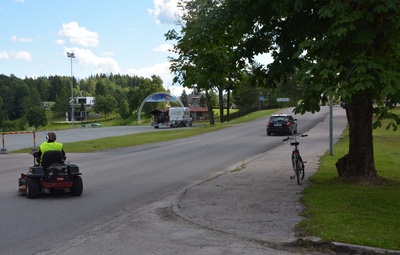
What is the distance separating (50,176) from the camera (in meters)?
10.7

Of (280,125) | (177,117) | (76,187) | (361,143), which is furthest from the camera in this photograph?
(177,117)

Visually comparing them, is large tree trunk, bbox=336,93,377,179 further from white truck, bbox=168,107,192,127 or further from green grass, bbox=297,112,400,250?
white truck, bbox=168,107,192,127

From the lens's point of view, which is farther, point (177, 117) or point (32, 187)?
point (177, 117)

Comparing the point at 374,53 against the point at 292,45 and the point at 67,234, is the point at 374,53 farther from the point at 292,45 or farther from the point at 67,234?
the point at 67,234

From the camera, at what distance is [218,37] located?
39.7 feet

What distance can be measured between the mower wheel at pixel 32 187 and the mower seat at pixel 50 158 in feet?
1.23

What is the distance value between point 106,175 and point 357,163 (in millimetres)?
7873

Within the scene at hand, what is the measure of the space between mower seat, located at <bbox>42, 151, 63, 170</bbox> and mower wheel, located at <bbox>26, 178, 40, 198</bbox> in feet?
1.23

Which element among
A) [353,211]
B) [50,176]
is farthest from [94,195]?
[353,211]

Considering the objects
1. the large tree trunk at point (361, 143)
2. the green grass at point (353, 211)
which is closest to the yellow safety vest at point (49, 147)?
the green grass at point (353, 211)

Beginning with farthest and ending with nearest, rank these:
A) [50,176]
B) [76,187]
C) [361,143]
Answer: [361,143], [76,187], [50,176]

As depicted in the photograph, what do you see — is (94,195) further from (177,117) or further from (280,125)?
(177,117)

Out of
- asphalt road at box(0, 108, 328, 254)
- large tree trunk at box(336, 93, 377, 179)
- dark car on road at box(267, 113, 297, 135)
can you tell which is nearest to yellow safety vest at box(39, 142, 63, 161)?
asphalt road at box(0, 108, 328, 254)

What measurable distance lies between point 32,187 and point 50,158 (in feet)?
2.48
